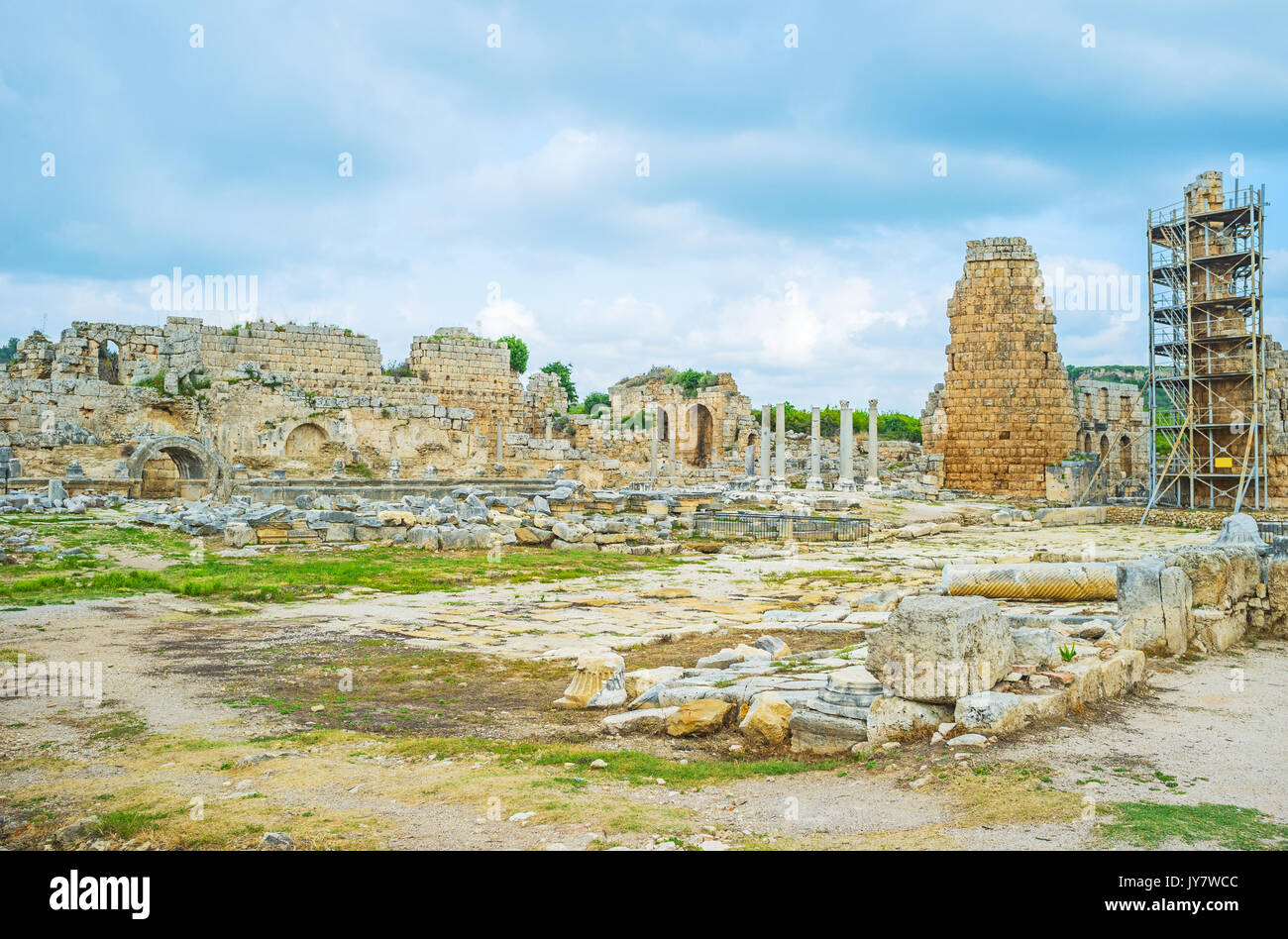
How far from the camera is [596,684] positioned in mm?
6789

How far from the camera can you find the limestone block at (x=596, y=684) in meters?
6.62

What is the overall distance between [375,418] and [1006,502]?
21.3m

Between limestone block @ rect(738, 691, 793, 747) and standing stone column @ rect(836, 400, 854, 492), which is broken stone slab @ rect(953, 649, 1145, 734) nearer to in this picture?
limestone block @ rect(738, 691, 793, 747)

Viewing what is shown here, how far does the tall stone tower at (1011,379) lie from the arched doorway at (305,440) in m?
22.1

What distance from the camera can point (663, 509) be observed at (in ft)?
67.1

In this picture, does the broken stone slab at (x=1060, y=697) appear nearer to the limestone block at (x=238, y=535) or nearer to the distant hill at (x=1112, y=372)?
the limestone block at (x=238, y=535)

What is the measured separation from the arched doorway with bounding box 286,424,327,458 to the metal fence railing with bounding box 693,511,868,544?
1552 centimetres

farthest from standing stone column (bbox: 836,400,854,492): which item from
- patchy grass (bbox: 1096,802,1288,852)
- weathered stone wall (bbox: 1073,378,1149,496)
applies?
patchy grass (bbox: 1096,802,1288,852)

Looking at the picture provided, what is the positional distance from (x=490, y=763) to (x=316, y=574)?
850cm

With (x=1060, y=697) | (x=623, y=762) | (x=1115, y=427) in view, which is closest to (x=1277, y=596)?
(x=1060, y=697)

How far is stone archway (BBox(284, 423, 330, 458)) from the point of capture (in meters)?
29.5
